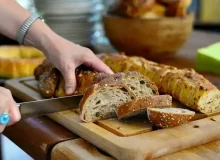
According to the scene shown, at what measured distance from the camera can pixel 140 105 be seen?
3.70 feet

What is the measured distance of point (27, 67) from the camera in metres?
1.66

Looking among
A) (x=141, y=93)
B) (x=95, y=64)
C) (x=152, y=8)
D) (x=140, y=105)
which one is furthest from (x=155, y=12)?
(x=140, y=105)

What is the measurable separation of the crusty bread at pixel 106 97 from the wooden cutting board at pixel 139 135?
0.03 meters

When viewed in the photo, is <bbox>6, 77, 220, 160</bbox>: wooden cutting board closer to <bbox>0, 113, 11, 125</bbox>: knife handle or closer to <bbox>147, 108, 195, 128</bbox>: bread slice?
<bbox>147, 108, 195, 128</bbox>: bread slice

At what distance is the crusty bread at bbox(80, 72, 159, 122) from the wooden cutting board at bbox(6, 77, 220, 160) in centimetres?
3

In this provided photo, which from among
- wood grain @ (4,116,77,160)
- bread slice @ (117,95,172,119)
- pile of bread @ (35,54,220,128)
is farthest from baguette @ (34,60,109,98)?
bread slice @ (117,95,172,119)

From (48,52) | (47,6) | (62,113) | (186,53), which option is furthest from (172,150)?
(47,6)

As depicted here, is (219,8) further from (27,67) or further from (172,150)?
(172,150)

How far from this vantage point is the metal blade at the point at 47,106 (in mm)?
1178

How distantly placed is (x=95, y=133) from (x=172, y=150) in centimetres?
17

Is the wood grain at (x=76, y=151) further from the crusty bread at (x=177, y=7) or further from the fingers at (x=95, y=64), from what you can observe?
the crusty bread at (x=177, y=7)

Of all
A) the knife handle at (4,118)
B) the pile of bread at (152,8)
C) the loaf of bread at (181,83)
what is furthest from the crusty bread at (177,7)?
the knife handle at (4,118)

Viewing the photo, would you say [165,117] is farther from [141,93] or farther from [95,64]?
[95,64]

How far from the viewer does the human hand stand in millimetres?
1336
